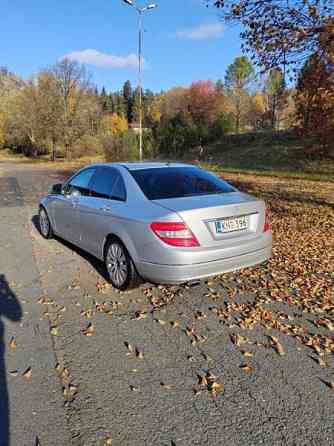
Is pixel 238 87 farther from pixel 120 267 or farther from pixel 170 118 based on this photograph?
pixel 120 267

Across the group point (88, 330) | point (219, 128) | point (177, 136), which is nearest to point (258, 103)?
point (219, 128)

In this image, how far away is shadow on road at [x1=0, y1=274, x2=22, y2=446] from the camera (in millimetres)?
2311

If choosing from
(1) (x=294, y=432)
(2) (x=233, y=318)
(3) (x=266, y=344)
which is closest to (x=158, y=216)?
(2) (x=233, y=318)

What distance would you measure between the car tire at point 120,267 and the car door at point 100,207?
21 centimetres

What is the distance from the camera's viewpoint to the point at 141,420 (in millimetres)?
2393

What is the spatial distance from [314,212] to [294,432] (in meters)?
8.10

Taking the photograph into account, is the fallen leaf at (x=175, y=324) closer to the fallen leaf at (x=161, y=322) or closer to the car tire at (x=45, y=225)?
the fallen leaf at (x=161, y=322)

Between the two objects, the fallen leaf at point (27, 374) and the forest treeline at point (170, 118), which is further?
the forest treeline at point (170, 118)

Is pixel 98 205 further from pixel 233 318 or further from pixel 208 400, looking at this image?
pixel 208 400

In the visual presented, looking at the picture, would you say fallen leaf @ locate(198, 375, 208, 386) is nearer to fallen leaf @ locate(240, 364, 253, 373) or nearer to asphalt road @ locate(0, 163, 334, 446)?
asphalt road @ locate(0, 163, 334, 446)

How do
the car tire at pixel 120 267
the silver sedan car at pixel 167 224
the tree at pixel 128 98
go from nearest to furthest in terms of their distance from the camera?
1. the silver sedan car at pixel 167 224
2. the car tire at pixel 120 267
3. the tree at pixel 128 98

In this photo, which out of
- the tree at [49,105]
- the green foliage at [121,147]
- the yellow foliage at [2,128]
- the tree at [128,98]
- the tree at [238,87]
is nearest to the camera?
the green foliage at [121,147]

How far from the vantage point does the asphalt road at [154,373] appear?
2.31 m

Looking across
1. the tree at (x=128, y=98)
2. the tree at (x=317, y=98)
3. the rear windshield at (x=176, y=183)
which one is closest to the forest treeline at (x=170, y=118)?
the tree at (x=317, y=98)
